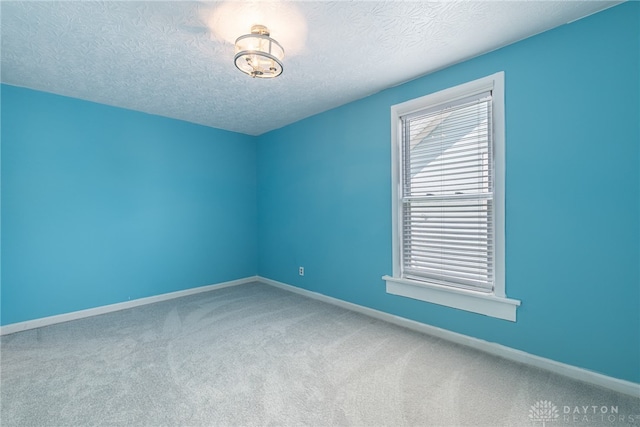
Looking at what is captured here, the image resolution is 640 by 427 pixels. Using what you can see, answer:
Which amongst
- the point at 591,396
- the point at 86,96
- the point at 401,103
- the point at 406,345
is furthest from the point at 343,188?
the point at 86,96

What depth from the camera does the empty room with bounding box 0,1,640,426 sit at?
1758mm

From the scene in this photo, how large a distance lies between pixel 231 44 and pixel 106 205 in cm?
267

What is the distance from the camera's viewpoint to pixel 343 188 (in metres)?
3.49

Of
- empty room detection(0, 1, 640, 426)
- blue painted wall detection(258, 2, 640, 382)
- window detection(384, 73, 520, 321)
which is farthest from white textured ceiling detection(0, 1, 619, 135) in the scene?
window detection(384, 73, 520, 321)

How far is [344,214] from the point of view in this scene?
137 inches

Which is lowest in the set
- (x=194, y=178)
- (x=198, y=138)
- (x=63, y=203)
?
(x=63, y=203)

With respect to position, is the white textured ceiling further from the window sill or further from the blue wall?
the window sill

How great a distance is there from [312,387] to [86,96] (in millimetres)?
3897

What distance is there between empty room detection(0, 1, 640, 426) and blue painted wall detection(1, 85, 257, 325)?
0.03 meters

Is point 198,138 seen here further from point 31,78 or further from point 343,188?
point 343,188

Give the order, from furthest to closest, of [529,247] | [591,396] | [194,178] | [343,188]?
[194,178] < [343,188] < [529,247] < [591,396]
